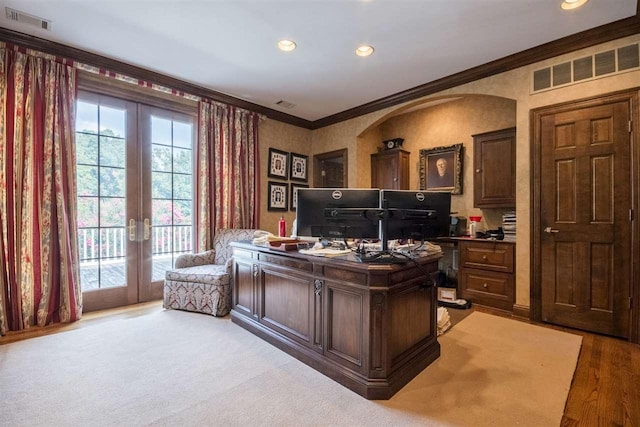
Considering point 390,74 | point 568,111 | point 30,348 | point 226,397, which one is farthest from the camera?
point 390,74

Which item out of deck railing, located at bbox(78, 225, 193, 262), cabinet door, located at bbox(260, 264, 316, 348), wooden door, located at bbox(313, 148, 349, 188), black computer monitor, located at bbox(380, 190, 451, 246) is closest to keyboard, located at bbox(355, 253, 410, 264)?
black computer monitor, located at bbox(380, 190, 451, 246)

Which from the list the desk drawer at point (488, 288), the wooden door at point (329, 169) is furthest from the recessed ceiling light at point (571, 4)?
the wooden door at point (329, 169)

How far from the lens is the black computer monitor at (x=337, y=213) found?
2168mm

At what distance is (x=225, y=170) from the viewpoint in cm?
429

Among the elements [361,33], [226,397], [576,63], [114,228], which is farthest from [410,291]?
[114,228]

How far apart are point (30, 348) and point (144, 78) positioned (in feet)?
9.79

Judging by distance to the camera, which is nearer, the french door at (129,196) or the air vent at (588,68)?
the air vent at (588,68)

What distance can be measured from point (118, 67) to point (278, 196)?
8.89ft

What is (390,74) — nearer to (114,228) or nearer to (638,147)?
(638,147)

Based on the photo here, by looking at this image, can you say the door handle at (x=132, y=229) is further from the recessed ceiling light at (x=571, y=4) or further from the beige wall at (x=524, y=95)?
the recessed ceiling light at (x=571, y=4)

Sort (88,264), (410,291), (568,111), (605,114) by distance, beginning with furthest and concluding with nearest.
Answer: (88,264) → (568,111) → (605,114) → (410,291)

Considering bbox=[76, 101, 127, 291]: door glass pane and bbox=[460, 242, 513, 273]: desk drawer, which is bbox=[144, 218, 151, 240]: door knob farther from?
bbox=[460, 242, 513, 273]: desk drawer

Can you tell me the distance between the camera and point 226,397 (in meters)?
1.83

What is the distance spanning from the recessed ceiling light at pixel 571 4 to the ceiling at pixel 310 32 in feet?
0.15
